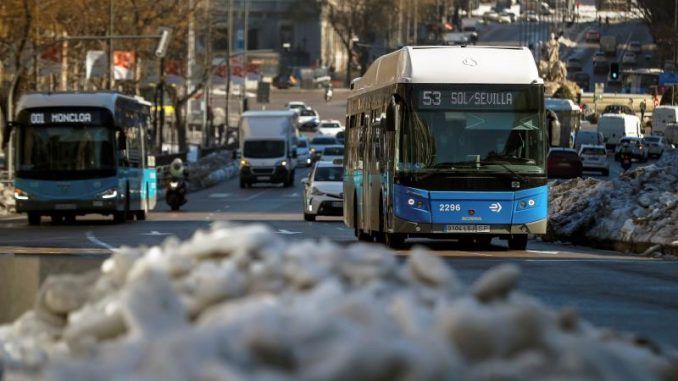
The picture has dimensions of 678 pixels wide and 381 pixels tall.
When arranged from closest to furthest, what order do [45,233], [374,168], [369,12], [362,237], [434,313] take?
[434,313], [374,168], [362,237], [45,233], [369,12]

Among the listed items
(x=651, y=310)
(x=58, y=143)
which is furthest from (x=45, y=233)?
(x=651, y=310)

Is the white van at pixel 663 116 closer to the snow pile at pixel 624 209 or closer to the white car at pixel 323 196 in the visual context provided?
the white car at pixel 323 196

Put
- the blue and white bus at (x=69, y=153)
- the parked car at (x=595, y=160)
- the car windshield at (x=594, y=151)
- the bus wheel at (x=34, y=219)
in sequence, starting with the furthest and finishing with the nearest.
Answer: the car windshield at (x=594, y=151)
the parked car at (x=595, y=160)
the bus wheel at (x=34, y=219)
the blue and white bus at (x=69, y=153)

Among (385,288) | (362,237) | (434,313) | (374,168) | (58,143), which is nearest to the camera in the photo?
(434,313)

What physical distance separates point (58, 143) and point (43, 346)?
1419 inches

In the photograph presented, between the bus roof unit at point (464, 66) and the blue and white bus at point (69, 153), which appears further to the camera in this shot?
the blue and white bus at point (69, 153)

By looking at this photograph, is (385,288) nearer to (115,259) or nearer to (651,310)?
(115,259)

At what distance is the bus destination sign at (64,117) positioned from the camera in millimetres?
42125

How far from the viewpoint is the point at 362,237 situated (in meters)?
32.8

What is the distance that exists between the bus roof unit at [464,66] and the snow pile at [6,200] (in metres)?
23.9

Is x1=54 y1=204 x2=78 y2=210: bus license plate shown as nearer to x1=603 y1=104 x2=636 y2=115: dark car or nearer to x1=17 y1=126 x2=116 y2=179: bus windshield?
x1=17 y1=126 x2=116 y2=179: bus windshield

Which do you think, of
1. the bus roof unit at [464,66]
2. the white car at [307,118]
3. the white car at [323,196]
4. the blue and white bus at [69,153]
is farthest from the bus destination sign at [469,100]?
the white car at [307,118]

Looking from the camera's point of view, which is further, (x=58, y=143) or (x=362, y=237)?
(x=58, y=143)

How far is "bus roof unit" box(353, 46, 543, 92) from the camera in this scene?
1133 inches
